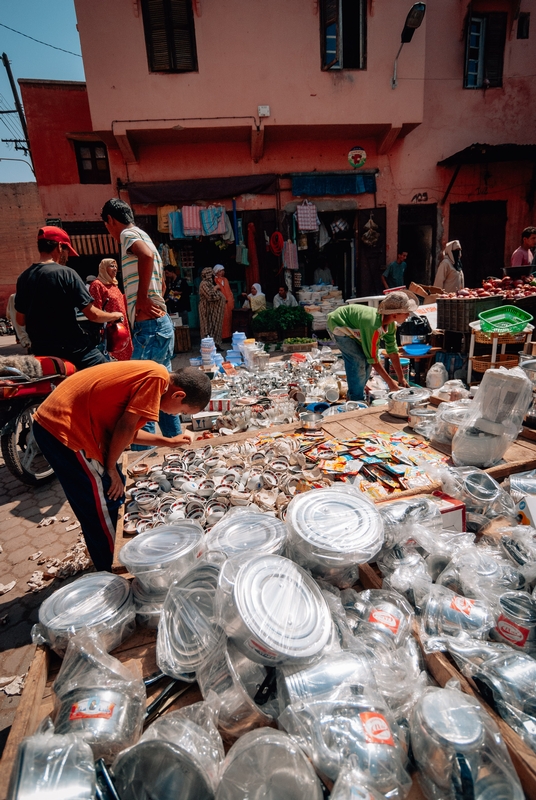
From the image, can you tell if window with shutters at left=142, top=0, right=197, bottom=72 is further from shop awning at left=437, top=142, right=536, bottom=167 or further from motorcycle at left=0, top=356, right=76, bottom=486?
motorcycle at left=0, top=356, right=76, bottom=486

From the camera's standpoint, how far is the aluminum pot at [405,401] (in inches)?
140

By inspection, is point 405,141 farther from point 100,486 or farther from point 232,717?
point 232,717

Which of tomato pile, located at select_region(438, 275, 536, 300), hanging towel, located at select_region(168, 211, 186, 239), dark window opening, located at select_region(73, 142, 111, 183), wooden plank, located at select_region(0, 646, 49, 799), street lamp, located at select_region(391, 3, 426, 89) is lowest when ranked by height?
wooden plank, located at select_region(0, 646, 49, 799)

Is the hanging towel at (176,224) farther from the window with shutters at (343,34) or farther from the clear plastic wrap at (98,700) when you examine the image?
the clear plastic wrap at (98,700)

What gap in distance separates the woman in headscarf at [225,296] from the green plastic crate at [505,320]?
21.4 ft

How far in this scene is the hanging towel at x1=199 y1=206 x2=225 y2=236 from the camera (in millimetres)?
10234

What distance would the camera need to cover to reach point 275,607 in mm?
1487

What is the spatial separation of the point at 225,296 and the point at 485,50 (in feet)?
31.7

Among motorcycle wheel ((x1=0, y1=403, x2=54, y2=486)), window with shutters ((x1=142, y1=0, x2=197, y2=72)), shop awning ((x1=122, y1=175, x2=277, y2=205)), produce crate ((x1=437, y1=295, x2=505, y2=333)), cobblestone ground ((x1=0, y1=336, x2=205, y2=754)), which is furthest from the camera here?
shop awning ((x1=122, y1=175, x2=277, y2=205))

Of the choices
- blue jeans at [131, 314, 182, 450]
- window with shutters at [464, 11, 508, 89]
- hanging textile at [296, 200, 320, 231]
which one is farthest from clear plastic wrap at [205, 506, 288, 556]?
window with shutters at [464, 11, 508, 89]

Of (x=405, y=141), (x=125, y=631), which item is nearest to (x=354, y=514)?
(x=125, y=631)

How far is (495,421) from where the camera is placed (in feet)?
8.65

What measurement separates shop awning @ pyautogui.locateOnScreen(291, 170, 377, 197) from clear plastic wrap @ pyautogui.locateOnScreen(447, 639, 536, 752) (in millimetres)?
11135

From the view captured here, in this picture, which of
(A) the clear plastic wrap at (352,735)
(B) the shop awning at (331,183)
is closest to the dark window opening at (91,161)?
(B) the shop awning at (331,183)
